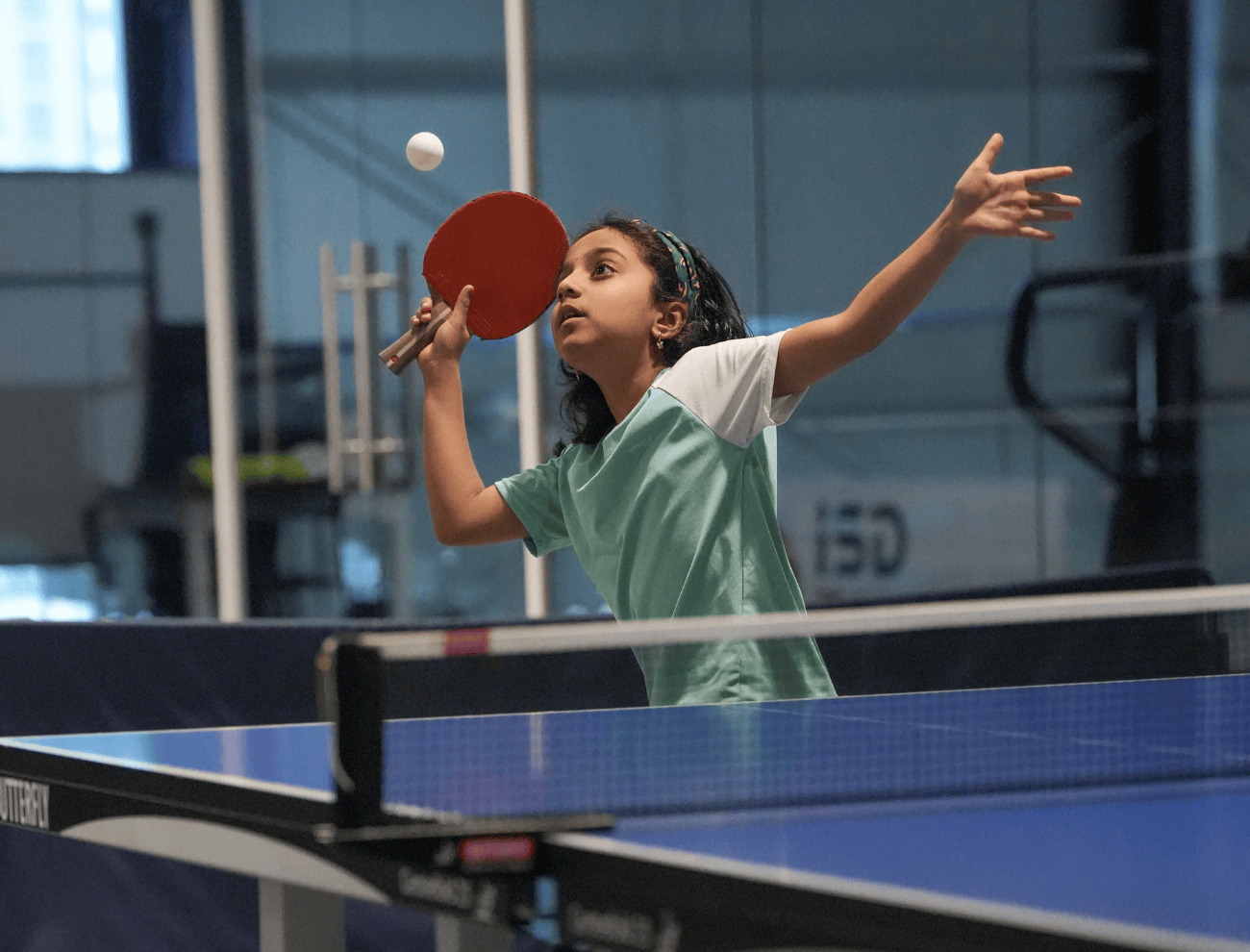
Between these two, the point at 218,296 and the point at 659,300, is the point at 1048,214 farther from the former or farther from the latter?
the point at 218,296

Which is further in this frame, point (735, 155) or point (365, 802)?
point (735, 155)

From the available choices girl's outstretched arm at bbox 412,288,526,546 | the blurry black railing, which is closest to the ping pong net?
girl's outstretched arm at bbox 412,288,526,546

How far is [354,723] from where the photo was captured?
3.44 ft

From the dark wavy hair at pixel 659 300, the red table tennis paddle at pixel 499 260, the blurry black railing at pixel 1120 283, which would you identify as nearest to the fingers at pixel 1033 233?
the dark wavy hair at pixel 659 300

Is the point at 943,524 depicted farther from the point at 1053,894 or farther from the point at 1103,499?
the point at 1053,894

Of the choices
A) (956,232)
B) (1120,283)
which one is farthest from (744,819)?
(1120,283)

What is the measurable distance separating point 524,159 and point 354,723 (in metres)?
3.51

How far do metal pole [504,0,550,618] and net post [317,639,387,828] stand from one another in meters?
3.21

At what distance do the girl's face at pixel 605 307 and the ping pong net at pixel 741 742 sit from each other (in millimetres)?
451

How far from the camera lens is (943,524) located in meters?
5.69

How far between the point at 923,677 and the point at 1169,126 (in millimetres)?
3935

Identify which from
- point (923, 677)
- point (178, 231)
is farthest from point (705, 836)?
point (178, 231)

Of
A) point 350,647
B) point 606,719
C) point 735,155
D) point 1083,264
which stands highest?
point 735,155

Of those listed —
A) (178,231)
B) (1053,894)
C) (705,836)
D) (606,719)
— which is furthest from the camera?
(178,231)
